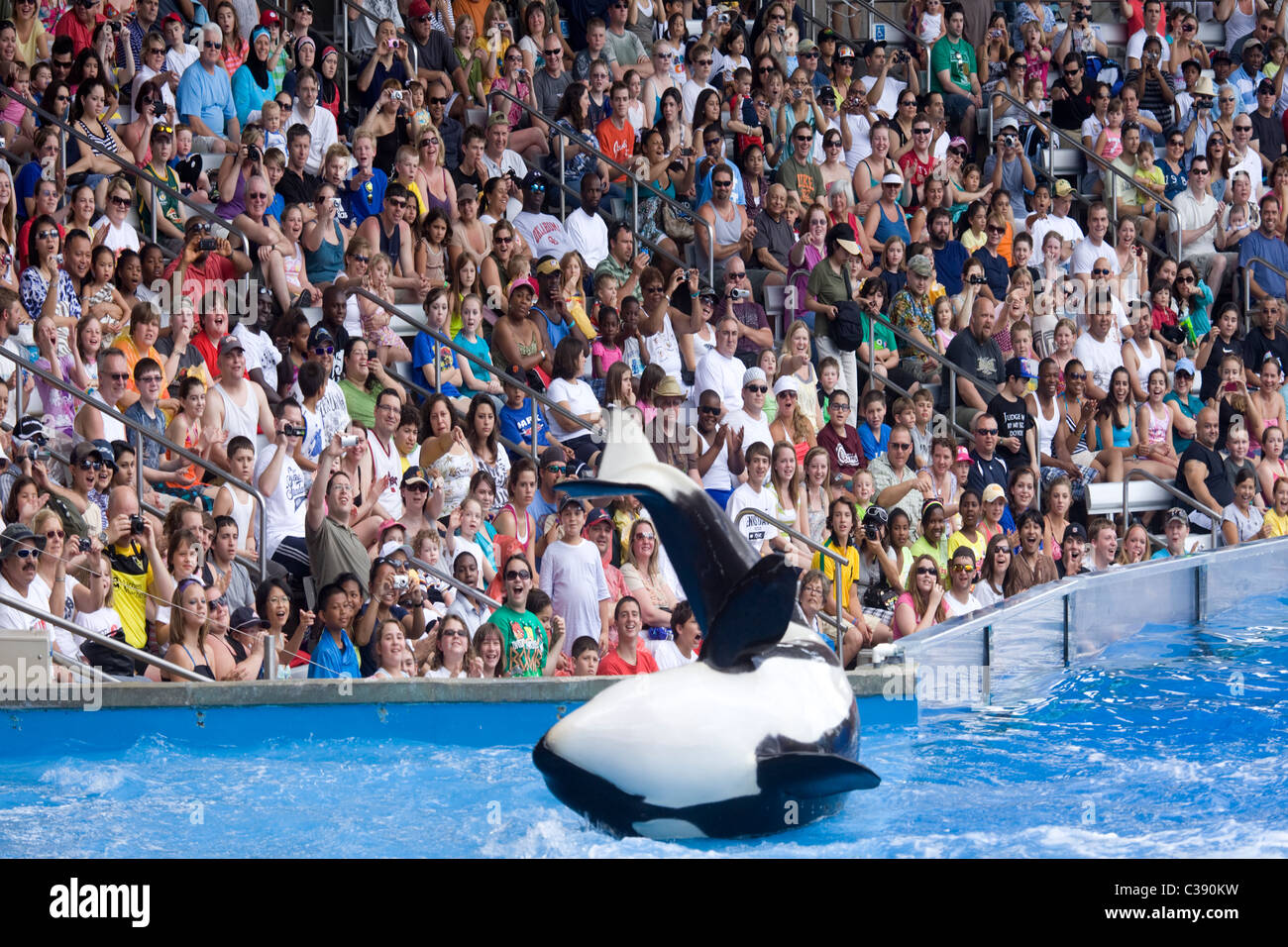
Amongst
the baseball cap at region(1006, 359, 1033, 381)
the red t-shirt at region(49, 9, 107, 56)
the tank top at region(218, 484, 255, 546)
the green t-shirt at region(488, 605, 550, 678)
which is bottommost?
the green t-shirt at region(488, 605, 550, 678)

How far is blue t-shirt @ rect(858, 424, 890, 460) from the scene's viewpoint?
1195cm

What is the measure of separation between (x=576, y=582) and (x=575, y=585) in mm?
18

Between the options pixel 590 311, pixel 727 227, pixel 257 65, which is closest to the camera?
pixel 257 65

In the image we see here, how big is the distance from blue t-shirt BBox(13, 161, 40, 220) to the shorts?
8.08 m

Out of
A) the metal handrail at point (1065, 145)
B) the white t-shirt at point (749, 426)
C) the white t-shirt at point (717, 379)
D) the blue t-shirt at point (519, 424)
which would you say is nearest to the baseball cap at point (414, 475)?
the blue t-shirt at point (519, 424)

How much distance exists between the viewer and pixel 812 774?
5.86 m

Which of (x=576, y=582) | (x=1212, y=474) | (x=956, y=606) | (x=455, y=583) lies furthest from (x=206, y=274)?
(x=1212, y=474)

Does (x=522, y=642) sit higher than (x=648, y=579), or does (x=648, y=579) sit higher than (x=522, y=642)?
(x=648, y=579)

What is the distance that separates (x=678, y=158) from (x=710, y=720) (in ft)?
27.5

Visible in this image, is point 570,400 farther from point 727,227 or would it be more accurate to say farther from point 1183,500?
point 1183,500

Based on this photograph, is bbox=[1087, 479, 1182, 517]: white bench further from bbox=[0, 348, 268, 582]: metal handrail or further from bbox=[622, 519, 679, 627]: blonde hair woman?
bbox=[0, 348, 268, 582]: metal handrail

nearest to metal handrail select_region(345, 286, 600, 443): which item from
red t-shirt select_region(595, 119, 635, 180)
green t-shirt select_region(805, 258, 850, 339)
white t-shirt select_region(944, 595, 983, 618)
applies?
white t-shirt select_region(944, 595, 983, 618)

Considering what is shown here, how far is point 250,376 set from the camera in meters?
10.2

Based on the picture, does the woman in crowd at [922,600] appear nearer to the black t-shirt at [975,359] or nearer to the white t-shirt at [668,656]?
the white t-shirt at [668,656]
